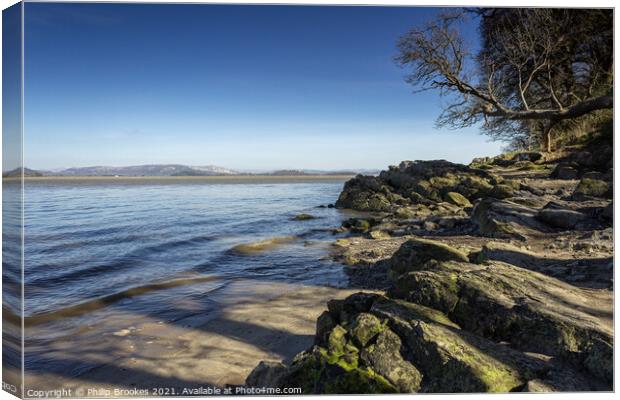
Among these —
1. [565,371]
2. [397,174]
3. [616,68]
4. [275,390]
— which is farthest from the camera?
[397,174]

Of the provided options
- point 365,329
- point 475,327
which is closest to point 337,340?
point 365,329

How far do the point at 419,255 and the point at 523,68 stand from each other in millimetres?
A: 6281

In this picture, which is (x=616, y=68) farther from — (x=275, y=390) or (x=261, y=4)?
(x=275, y=390)

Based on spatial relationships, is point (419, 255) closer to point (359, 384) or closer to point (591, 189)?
point (359, 384)

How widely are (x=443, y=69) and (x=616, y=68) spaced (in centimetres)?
469

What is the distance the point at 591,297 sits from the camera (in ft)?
13.7

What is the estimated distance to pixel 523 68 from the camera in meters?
9.48

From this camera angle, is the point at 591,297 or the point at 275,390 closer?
the point at 275,390

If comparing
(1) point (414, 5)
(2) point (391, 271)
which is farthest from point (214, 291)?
(1) point (414, 5)

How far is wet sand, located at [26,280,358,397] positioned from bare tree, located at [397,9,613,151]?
421 centimetres

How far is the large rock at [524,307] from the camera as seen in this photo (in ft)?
10.5

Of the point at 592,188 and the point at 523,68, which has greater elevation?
the point at 523,68

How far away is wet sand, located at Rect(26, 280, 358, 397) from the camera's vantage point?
3.82m

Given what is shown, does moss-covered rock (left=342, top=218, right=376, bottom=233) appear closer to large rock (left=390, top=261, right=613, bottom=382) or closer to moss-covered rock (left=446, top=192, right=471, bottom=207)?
moss-covered rock (left=446, top=192, right=471, bottom=207)
